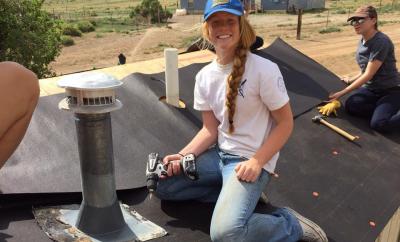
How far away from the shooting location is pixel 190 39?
22422 millimetres

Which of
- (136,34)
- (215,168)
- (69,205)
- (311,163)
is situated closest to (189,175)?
(215,168)

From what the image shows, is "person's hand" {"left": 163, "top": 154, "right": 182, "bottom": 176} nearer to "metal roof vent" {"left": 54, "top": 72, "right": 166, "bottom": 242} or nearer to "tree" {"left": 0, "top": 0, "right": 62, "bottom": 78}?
"metal roof vent" {"left": 54, "top": 72, "right": 166, "bottom": 242}

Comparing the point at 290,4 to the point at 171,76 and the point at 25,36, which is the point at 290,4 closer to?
the point at 25,36

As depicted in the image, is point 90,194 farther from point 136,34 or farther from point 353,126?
point 136,34

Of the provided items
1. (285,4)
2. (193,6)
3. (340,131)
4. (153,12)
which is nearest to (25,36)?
(340,131)

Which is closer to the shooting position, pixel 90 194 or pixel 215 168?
pixel 90 194

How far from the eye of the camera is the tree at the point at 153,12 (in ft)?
108

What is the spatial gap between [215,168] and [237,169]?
28 cm

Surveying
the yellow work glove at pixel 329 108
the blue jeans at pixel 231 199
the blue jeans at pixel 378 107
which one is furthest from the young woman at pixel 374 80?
the blue jeans at pixel 231 199

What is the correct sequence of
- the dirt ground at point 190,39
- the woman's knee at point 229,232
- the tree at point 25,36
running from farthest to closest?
the dirt ground at point 190,39 → the tree at point 25,36 → the woman's knee at point 229,232

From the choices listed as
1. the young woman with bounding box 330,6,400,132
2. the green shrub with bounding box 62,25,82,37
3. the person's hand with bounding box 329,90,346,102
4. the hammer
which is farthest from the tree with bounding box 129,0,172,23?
the hammer

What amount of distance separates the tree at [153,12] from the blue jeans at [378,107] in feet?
97.1

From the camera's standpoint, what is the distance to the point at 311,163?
2994 millimetres

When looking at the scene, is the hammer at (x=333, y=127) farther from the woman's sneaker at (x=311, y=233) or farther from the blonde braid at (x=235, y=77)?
the blonde braid at (x=235, y=77)
